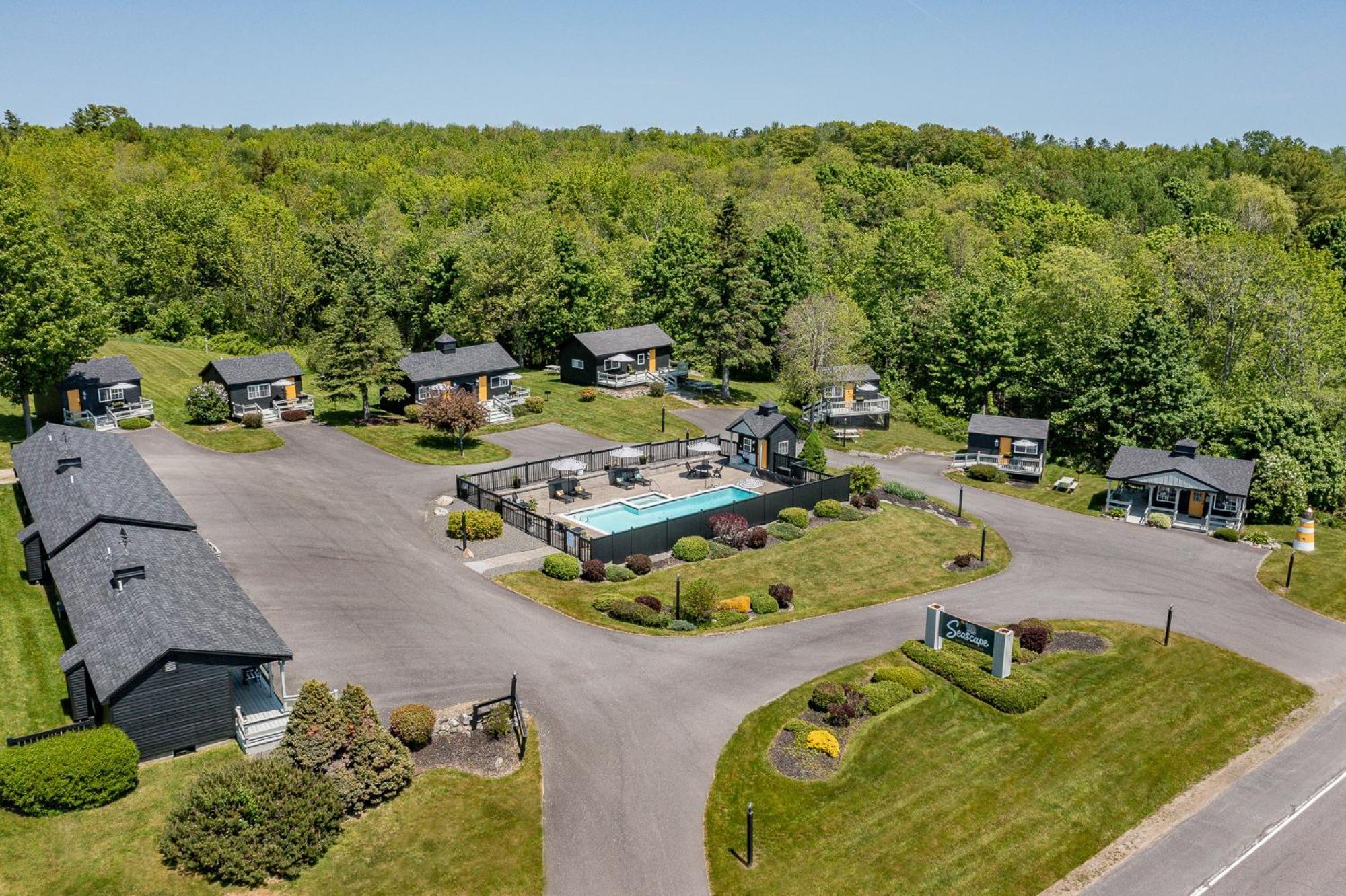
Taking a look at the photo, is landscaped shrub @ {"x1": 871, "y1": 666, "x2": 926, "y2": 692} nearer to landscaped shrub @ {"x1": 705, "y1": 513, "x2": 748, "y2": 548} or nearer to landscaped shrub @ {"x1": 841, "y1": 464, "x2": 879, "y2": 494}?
landscaped shrub @ {"x1": 705, "y1": 513, "x2": 748, "y2": 548}

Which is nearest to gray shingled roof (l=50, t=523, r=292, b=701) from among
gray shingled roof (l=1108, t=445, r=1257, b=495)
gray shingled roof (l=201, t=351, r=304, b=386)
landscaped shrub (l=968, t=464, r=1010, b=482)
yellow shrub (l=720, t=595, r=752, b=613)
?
yellow shrub (l=720, t=595, r=752, b=613)

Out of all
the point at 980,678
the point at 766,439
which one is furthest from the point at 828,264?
the point at 980,678

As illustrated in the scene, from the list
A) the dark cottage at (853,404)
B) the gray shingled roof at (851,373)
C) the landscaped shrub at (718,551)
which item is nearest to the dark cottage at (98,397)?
the landscaped shrub at (718,551)

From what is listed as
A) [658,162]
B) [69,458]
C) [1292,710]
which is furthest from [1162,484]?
[658,162]

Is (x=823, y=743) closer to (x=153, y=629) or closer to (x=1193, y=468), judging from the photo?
(x=153, y=629)

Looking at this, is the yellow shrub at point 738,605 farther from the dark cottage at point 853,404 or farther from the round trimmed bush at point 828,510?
the dark cottage at point 853,404

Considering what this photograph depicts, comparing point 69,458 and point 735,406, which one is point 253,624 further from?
point 735,406
